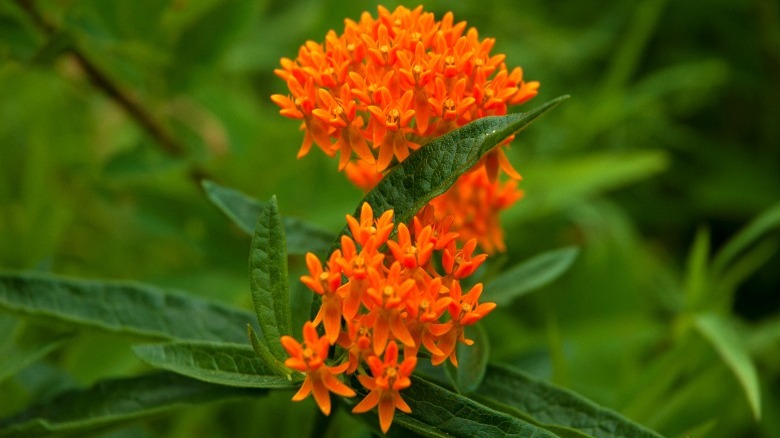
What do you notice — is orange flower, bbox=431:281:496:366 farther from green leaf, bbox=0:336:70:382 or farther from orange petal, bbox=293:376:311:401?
green leaf, bbox=0:336:70:382

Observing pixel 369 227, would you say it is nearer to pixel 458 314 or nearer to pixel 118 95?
pixel 458 314

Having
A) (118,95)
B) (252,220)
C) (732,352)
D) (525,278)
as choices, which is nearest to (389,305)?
(252,220)

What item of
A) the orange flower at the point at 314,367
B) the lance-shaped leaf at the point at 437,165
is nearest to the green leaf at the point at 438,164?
the lance-shaped leaf at the point at 437,165

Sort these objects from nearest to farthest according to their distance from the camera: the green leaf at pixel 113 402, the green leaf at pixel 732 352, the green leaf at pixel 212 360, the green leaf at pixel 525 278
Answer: the green leaf at pixel 212 360 < the green leaf at pixel 113 402 < the green leaf at pixel 525 278 < the green leaf at pixel 732 352

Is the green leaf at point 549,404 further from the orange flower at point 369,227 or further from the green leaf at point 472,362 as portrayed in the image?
the orange flower at point 369,227

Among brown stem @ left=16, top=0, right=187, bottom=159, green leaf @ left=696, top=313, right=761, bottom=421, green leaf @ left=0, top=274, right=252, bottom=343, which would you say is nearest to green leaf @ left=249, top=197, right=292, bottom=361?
green leaf @ left=0, top=274, right=252, bottom=343

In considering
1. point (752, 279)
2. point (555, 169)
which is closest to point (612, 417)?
point (555, 169)
